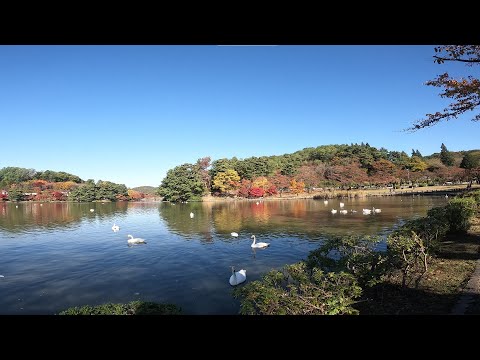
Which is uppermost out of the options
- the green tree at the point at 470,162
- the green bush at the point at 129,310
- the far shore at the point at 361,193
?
the green tree at the point at 470,162

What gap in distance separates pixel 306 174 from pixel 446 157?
19.2 m

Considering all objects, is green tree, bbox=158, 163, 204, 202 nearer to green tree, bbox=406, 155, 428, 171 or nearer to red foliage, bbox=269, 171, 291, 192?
red foliage, bbox=269, 171, 291, 192

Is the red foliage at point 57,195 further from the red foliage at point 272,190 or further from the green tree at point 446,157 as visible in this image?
the green tree at point 446,157

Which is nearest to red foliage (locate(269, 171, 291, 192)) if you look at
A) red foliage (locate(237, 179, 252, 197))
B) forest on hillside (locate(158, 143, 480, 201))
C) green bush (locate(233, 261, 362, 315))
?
forest on hillside (locate(158, 143, 480, 201))

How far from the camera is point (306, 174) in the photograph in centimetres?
4341

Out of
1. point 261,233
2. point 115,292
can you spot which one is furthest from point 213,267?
point 261,233

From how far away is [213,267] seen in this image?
931 cm

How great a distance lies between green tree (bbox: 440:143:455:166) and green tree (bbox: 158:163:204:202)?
109 ft

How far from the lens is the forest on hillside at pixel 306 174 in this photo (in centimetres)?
4009

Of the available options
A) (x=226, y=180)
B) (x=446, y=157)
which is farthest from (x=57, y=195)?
(x=446, y=157)

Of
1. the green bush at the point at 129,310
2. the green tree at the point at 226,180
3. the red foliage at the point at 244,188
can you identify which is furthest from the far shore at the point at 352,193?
the green bush at the point at 129,310

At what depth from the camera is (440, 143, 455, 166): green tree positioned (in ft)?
142

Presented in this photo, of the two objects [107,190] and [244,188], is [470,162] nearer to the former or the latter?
[244,188]
